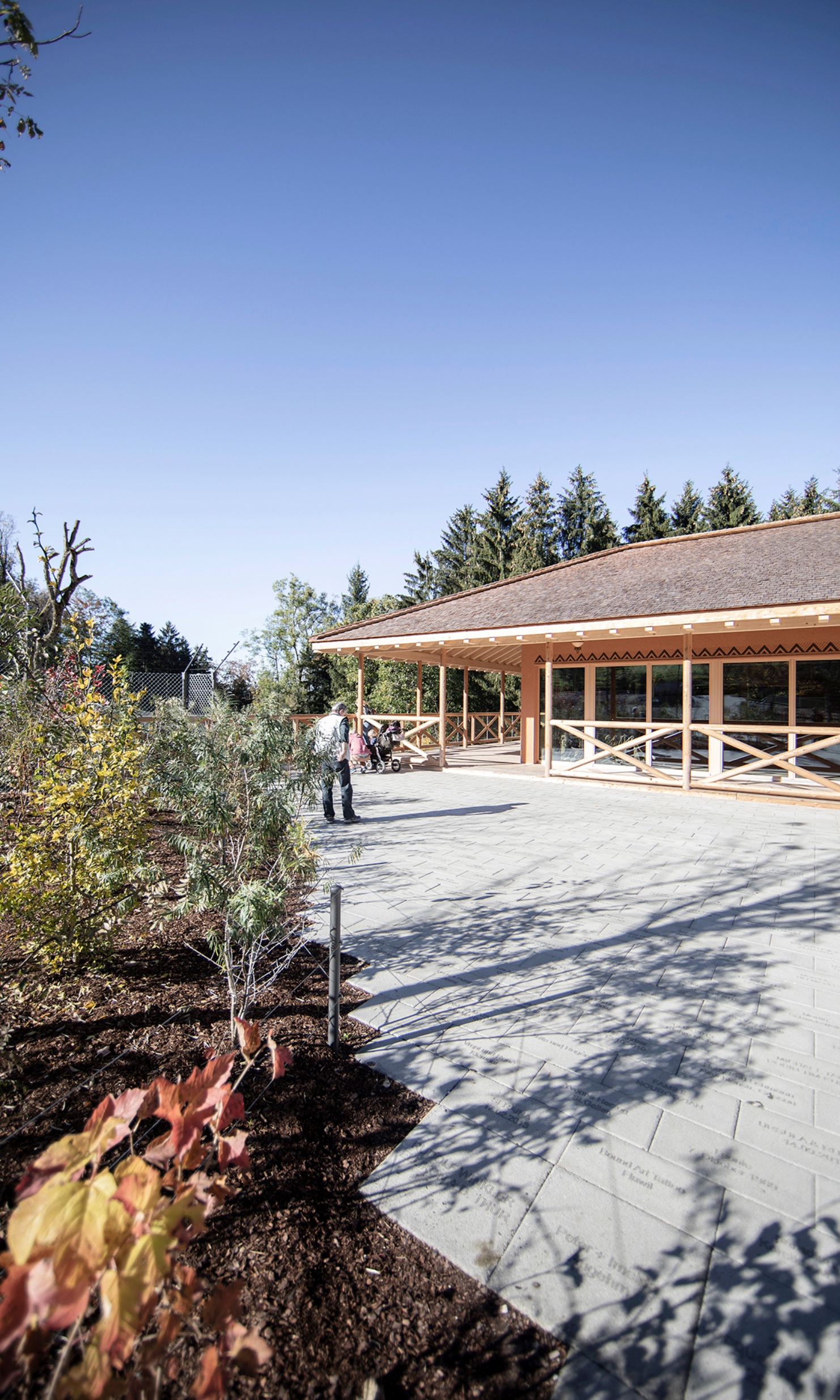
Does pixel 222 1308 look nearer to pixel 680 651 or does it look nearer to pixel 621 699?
pixel 680 651

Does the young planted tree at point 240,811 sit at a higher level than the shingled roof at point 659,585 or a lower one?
lower

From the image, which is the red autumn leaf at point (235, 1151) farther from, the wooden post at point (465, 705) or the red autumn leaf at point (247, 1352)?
the wooden post at point (465, 705)

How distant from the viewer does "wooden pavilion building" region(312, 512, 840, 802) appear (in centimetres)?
1005

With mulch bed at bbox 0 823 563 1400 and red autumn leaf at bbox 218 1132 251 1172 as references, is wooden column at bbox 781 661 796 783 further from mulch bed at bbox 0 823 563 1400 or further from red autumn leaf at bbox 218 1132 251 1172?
red autumn leaf at bbox 218 1132 251 1172

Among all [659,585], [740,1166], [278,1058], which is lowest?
[740,1166]

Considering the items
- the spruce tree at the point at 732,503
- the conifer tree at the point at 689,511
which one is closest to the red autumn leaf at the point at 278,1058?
the spruce tree at the point at 732,503

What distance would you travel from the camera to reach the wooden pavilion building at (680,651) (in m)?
10.1

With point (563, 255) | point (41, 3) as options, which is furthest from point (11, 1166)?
point (563, 255)

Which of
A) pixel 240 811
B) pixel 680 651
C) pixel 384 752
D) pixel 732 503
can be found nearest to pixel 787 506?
pixel 732 503

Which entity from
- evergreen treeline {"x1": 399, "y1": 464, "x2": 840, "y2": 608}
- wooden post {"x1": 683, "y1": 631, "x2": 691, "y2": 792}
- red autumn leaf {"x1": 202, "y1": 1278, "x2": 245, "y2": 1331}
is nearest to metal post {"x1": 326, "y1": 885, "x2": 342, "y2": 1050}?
red autumn leaf {"x1": 202, "y1": 1278, "x2": 245, "y2": 1331}

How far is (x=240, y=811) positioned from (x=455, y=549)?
36585 mm

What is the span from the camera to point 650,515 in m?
33.9

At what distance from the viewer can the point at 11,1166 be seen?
6.88 ft

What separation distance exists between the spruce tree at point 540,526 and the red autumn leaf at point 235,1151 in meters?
29.0
